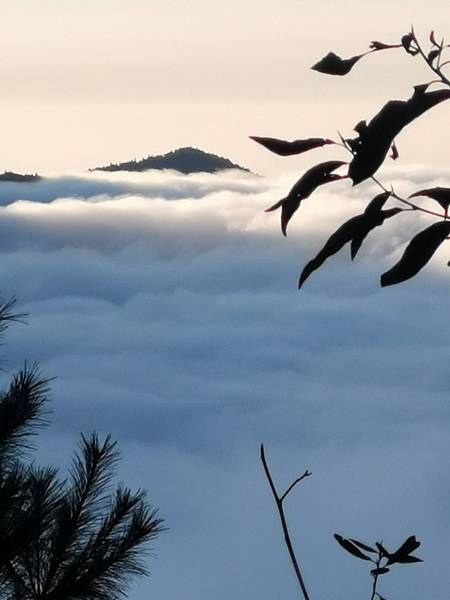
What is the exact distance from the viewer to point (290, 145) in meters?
2.28

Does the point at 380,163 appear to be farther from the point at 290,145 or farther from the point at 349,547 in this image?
the point at 349,547

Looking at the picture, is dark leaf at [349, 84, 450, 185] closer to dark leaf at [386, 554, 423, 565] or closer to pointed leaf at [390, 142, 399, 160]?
pointed leaf at [390, 142, 399, 160]

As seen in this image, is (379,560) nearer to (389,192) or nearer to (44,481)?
(389,192)

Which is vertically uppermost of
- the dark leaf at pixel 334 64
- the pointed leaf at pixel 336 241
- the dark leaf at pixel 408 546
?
the dark leaf at pixel 334 64

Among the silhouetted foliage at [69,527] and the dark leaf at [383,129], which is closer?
the dark leaf at [383,129]

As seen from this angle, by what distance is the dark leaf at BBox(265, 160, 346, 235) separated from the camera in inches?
89.3

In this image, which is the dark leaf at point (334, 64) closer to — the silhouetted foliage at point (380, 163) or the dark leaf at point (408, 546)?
the silhouetted foliage at point (380, 163)

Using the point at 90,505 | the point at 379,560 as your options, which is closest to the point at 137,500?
the point at 90,505

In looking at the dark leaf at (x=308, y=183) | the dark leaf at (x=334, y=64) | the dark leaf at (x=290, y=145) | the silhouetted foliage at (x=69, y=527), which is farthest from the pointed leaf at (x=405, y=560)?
the silhouetted foliage at (x=69, y=527)

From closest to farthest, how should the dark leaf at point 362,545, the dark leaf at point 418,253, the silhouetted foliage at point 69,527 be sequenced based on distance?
the dark leaf at point 362,545, the dark leaf at point 418,253, the silhouetted foliage at point 69,527

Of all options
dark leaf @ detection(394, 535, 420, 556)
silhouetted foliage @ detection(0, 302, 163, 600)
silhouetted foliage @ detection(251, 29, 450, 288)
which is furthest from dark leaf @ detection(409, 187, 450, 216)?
silhouetted foliage @ detection(0, 302, 163, 600)

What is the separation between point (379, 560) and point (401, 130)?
0.97m

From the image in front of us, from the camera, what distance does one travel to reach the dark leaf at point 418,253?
2.24 meters

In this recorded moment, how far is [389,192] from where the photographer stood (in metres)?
2.21
